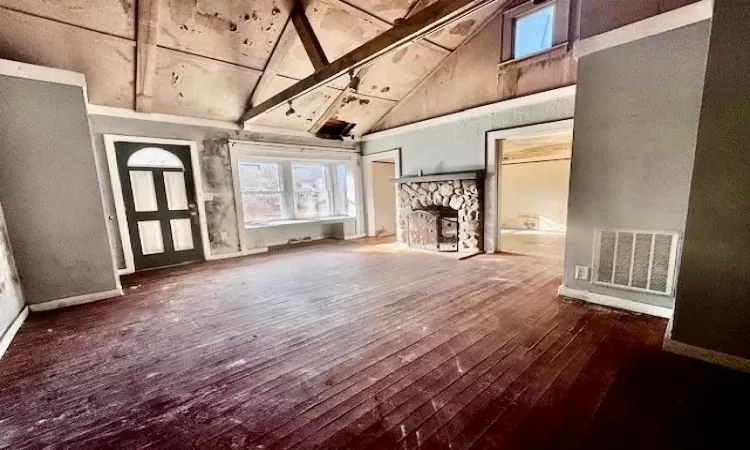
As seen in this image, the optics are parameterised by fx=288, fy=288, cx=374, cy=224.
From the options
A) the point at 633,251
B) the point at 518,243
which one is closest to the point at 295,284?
the point at 633,251

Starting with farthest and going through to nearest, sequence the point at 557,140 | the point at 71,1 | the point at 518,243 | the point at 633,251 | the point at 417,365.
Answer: the point at 518,243 < the point at 557,140 < the point at 71,1 < the point at 633,251 < the point at 417,365

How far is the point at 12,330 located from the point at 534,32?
6596 mm

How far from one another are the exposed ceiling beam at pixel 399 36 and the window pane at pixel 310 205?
2.77 metres

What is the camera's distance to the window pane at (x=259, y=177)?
218 inches

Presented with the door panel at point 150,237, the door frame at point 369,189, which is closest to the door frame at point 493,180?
the door frame at point 369,189

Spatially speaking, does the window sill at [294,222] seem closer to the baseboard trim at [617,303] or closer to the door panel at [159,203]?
the door panel at [159,203]

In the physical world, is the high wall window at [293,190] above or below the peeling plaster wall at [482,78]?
below

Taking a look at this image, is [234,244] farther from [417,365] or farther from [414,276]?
[417,365]

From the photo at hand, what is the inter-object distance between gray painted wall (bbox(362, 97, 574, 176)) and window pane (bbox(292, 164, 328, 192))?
1.42m

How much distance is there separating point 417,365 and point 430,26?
2666 millimetres

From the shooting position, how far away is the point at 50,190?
9.21 ft

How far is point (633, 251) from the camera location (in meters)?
2.37

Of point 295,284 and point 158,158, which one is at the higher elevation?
point 158,158

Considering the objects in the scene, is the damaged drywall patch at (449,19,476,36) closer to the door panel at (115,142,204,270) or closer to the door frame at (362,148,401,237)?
the door frame at (362,148,401,237)
